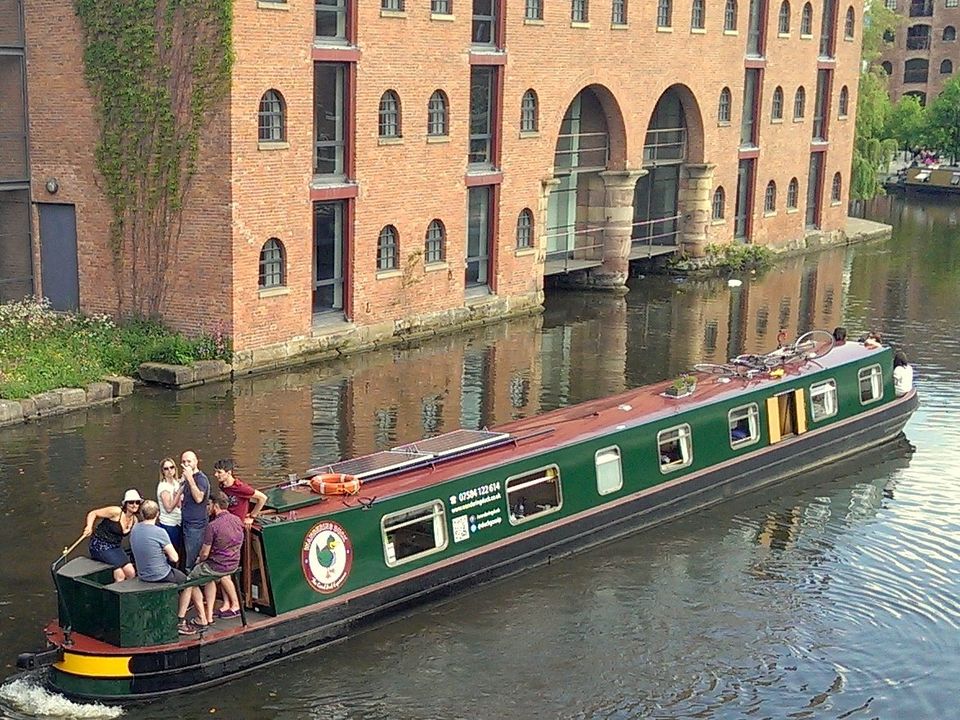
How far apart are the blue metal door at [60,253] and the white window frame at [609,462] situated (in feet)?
44.4

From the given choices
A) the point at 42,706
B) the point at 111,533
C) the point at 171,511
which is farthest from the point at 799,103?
the point at 42,706

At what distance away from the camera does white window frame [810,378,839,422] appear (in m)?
21.5

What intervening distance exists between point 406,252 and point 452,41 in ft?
15.3

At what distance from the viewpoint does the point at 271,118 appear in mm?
25797

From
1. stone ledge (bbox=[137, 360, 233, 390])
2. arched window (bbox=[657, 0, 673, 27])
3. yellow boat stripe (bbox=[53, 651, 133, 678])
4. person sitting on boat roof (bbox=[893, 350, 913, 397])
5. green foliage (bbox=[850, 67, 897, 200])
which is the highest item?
arched window (bbox=[657, 0, 673, 27])

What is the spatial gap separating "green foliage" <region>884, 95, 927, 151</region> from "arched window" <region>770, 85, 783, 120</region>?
3744cm

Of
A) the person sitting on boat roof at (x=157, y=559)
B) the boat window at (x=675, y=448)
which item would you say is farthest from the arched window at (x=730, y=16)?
the person sitting on boat roof at (x=157, y=559)

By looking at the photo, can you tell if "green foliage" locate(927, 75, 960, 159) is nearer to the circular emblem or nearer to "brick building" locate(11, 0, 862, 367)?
"brick building" locate(11, 0, 862, 367)

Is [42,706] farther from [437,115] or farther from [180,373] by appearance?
[437,115]

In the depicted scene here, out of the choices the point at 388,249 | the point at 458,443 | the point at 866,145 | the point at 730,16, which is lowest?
the point at 458,443

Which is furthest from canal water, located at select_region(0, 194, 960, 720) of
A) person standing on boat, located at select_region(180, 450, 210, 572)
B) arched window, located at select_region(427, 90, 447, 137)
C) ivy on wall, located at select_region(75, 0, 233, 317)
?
arched window, located at select_region(427, 90, 447, 137)

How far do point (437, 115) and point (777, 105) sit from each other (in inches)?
716

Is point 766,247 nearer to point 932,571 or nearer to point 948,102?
point 932,571

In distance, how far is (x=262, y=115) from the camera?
2559 centimetres
